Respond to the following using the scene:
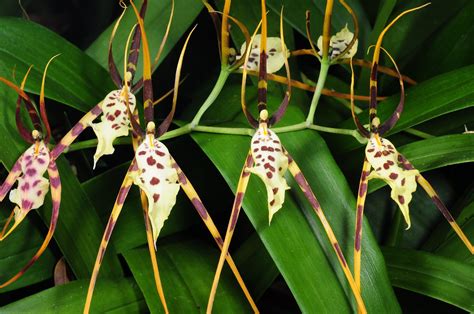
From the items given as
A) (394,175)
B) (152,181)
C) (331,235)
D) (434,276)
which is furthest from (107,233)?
(434,276)

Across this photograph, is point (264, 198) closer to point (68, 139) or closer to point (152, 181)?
point (152, 181)

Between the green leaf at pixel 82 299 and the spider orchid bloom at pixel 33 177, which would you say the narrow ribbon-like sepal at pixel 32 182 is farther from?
the green leaf at pixel 82 299

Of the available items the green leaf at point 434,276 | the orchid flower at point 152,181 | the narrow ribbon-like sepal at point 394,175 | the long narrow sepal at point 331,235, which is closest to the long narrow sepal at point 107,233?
the orchid flower at point 152,181

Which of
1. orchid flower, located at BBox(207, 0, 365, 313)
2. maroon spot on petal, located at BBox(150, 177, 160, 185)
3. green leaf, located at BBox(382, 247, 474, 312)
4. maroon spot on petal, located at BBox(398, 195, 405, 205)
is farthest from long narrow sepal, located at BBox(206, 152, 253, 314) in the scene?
green leaf, located at BBox(382, 247, 474, 312)

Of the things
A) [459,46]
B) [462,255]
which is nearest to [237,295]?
[462,255]

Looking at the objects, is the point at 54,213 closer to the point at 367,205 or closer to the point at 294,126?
the point at 294,126

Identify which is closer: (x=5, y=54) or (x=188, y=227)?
(x=5, y=54)

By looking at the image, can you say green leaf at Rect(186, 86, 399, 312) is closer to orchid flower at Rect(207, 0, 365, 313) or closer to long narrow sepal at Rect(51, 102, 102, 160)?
orchid flower at Rect(207, 0, 365, 313)
